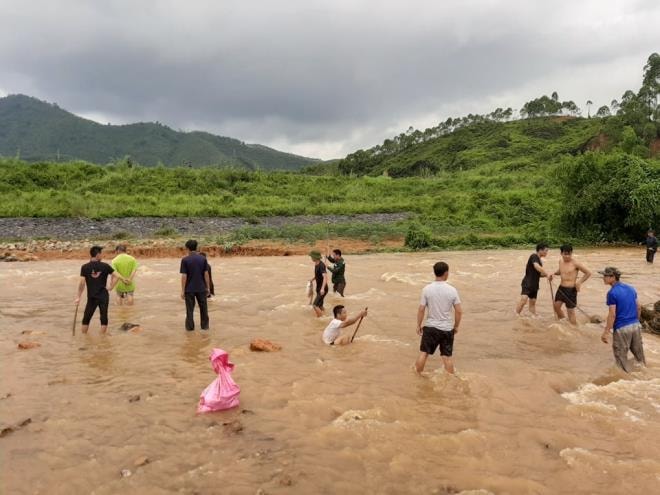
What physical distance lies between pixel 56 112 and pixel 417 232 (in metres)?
164

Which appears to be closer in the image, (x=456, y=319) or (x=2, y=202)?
(x=456, y=319)

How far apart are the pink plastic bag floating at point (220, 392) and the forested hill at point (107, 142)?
122837mm

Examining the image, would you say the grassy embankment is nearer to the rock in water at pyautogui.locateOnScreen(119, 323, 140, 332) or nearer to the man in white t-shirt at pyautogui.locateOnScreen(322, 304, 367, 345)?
the rock in water at pyautogui.locateOnScreen(119, 323, 140, 332)

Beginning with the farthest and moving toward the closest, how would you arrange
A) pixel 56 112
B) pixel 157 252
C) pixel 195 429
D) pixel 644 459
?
pixel 56 112, pixel 157 252, pixel 195 429, pixel 644 459

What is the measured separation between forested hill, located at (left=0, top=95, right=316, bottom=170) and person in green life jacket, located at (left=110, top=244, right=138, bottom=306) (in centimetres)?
11560

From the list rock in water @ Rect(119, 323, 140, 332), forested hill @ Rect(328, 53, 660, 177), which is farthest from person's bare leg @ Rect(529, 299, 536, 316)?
forested hill @ Rect(328, 53, 660, 177)

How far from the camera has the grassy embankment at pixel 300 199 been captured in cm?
3366

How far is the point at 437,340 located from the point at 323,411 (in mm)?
2078

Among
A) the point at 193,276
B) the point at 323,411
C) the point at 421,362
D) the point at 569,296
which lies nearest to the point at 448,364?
the point at 421,362

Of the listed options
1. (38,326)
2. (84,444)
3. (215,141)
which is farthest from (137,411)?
(215,141)

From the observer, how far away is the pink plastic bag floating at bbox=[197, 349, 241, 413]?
6133 millimetres

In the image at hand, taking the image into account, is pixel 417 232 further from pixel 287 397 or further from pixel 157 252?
pixel 287 397

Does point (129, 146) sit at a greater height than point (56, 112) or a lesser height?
lesser

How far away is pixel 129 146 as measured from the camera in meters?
141
